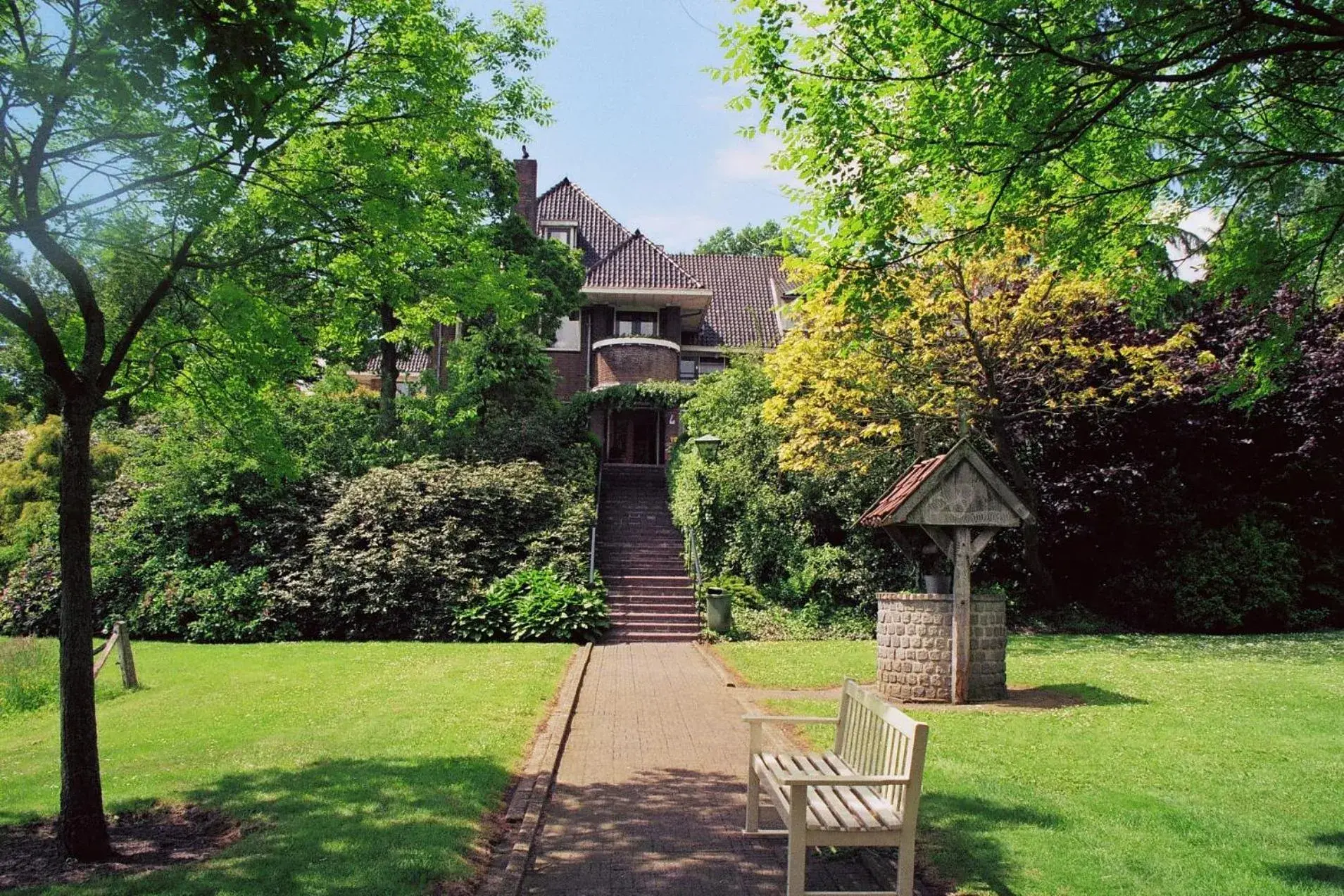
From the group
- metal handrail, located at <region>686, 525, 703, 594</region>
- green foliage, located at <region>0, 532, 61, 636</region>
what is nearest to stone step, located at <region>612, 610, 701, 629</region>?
metal handrail, located at <region>686, 525, 703, 594</region>

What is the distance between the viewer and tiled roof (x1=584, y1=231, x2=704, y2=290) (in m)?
34.4

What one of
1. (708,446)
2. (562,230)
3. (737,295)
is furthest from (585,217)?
(708,446)

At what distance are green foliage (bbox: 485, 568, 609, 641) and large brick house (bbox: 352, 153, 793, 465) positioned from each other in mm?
11461

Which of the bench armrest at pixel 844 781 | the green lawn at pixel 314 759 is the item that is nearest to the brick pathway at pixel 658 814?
the green lawn at pixel 314 759

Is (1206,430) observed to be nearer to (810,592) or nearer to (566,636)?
(810,592)

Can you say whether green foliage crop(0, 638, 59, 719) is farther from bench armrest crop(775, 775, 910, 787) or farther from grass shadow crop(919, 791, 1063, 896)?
grass shadow crop(919, 791, 1063, 896)

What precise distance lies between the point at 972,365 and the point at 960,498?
26.0 ft

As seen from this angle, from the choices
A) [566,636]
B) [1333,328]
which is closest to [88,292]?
[566,636]

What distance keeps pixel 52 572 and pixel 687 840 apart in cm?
1864

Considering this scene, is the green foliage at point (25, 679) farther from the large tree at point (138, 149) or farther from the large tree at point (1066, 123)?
the large tree at point (1066, 123)

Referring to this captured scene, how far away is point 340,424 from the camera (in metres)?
23.3

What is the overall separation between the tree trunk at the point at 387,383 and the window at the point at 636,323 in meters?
11.2

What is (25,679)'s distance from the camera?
11.8 meters

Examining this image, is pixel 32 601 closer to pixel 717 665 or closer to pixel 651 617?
pixel 651 617
